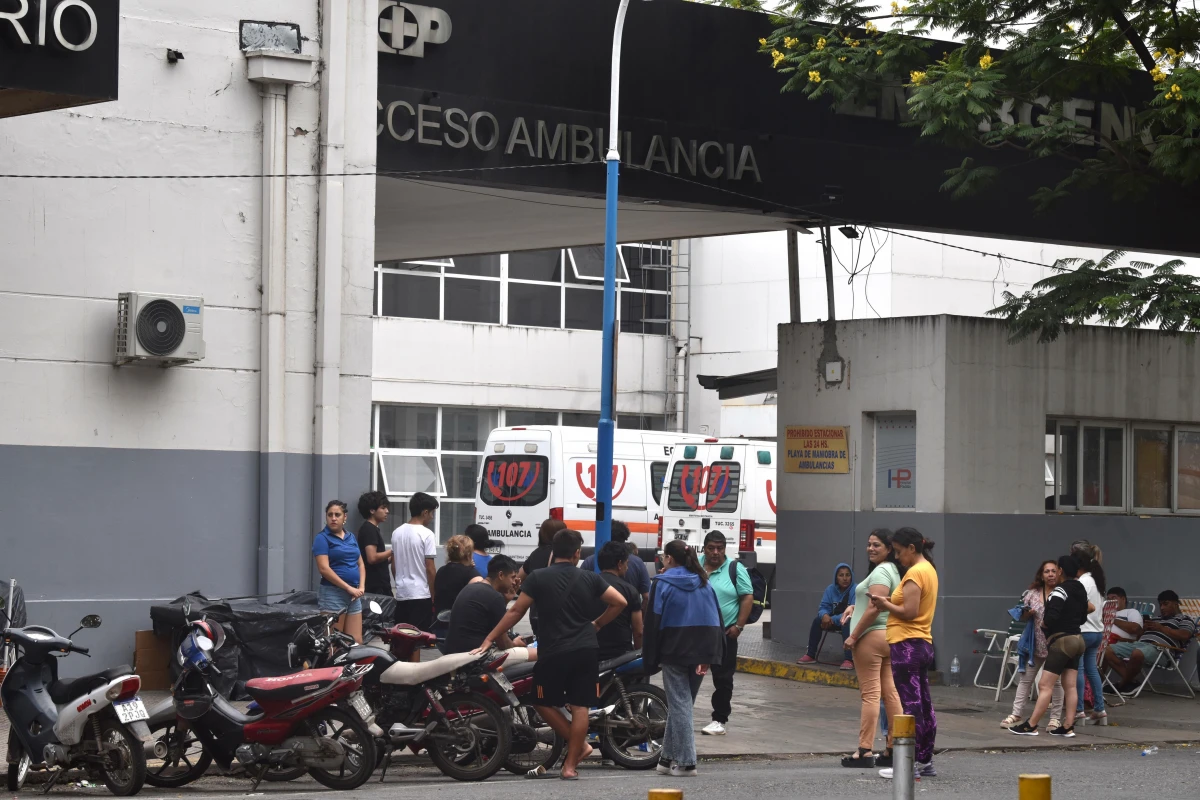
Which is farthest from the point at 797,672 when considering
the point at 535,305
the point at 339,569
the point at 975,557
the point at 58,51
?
the point at 535,305

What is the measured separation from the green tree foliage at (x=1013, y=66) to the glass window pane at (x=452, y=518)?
16520 millimetres

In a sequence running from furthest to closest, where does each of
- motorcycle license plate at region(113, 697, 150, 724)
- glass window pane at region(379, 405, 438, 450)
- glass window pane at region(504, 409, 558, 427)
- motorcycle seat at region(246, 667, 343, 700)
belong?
glass window pane at region(504, 409, 558, 427) < glass window pane at region(379, 405, 438, 450) < motorcycle seat at region(246, 667, 343, 700) < motorcycle license plate at region(113, 697, 150, 724)

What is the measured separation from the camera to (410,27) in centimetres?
1612

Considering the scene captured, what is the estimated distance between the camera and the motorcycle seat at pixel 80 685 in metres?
9.98

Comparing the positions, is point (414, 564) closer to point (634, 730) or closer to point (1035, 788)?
point (634, 730)

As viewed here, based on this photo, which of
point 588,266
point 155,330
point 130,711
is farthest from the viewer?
point 588,266

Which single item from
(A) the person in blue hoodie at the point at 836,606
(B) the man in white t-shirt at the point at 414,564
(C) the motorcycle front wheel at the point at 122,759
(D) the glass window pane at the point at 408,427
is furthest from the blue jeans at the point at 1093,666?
(D) the glass window pane at the point at 408,427

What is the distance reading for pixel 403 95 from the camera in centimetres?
1616

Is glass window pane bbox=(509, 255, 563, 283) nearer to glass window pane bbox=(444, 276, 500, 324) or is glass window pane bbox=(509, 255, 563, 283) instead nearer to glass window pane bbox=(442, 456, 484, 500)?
glass window pane bbox=(444, 276, 500, 324)

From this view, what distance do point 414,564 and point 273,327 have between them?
2474 mm

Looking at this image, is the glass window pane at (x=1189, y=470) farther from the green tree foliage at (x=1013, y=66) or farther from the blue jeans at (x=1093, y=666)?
the blue jeans at (x=1093, y=666)

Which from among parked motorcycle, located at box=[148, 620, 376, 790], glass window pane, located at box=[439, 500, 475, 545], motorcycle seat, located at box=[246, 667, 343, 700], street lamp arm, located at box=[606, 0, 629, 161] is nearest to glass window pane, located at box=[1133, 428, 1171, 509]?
street lamp arm, located at box=[606, 0, 629, 161]

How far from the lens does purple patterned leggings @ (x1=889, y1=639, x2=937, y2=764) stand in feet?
36.6

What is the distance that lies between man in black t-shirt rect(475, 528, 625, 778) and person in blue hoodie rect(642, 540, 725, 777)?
0.49 m
